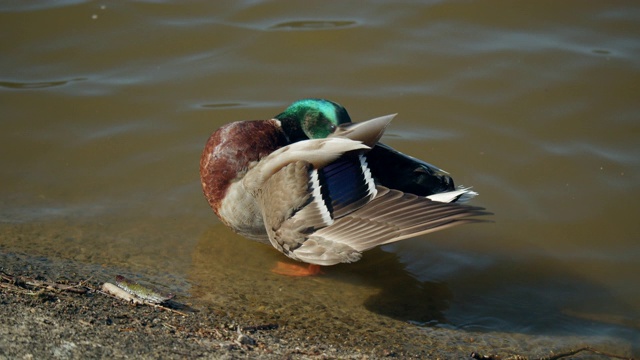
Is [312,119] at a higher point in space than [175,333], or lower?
higher

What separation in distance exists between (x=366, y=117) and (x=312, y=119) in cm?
106

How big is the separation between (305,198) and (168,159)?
1588 millimetres

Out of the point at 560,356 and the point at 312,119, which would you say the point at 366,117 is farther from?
the point at 560,356

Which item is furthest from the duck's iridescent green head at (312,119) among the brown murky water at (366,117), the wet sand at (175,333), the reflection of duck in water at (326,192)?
the wet sand at (175,333)

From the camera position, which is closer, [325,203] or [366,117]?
[325,203]

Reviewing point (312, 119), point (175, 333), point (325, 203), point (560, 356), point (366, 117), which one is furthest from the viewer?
point (366, 117)

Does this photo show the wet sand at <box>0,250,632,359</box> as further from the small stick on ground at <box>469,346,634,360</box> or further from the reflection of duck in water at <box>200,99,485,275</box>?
the reflection of duck in water at <box>200,99,485,275</box>

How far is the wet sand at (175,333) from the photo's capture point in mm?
2910

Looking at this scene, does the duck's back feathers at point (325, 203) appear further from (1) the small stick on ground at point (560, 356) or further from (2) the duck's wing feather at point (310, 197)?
(1) the small stick on ground at point (560, 356)

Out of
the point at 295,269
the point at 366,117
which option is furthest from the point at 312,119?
the point at 366,117

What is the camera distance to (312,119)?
473 centimetres

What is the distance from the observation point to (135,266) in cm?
423

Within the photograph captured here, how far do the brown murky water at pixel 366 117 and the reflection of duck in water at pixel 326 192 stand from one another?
0.30 meters

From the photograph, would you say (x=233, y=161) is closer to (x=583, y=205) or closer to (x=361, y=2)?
(x=583, y=205)
